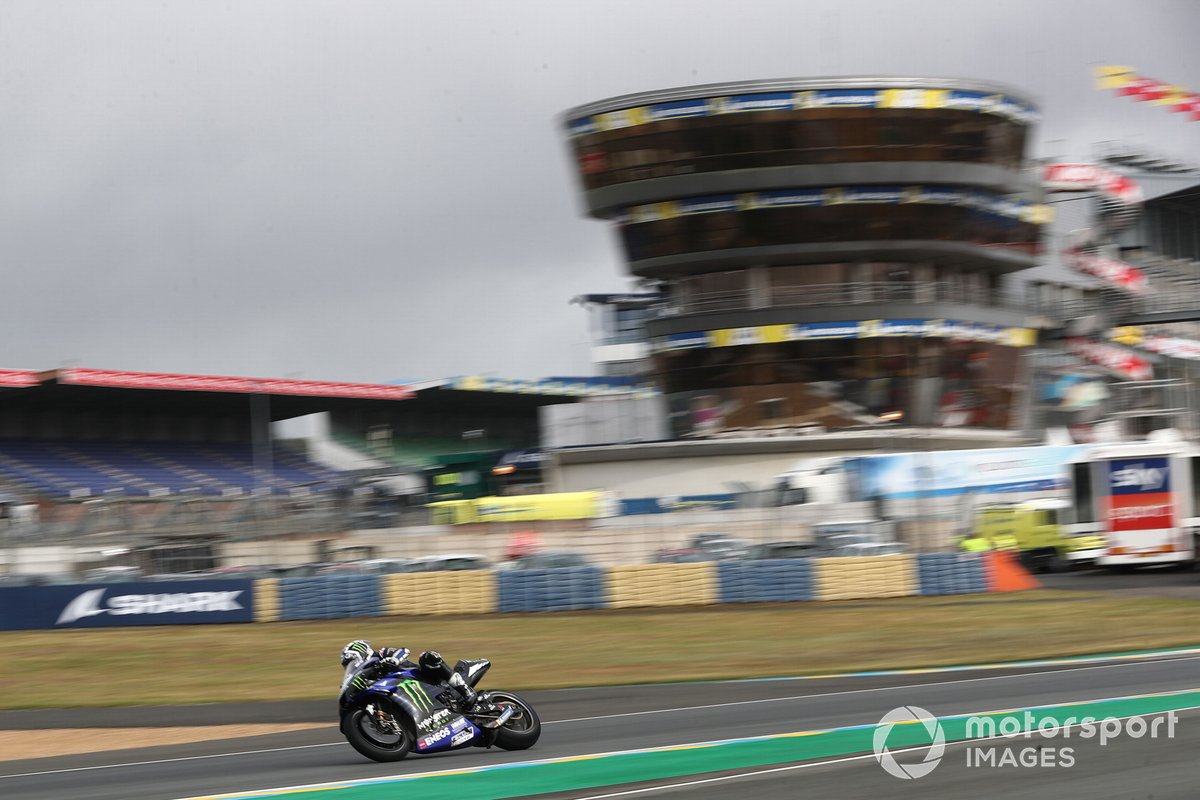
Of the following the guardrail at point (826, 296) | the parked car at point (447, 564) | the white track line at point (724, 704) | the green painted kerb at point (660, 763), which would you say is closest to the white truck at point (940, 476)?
the parked car at point (447, 564)

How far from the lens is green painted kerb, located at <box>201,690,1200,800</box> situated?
32.3ft

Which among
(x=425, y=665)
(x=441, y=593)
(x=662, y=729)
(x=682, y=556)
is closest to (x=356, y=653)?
(x=425, y=665)

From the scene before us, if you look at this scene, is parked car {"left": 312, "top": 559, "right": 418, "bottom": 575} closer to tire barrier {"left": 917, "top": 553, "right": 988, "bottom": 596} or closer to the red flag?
tire barrier {"left": 917, "top": 553, "right": 988, "bottom": 596}

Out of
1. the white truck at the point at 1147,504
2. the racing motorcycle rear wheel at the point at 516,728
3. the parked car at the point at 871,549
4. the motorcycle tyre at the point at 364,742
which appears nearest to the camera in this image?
the motorcycle tyre at the point at 364,742

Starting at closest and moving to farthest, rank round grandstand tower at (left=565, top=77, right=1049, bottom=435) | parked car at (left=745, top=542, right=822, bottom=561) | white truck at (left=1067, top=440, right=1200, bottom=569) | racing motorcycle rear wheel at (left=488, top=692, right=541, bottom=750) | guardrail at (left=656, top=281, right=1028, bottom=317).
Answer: racing motorcycle rear wheel at (left=488, top=692, right=541, bottom=750)
parked car at (left=745, top=542, right=822, bottom=561)
white truck at (left=1067, top=440, right=1200, bottom=569)
round grandstand tower at (left=565, top=77, right=1049, bottom=435)
guardrail at (left=656, top=281, right=1028, bottom=317)

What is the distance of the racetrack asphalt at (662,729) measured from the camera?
1015cm

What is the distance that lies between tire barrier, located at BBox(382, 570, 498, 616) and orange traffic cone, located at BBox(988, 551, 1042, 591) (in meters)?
10.6

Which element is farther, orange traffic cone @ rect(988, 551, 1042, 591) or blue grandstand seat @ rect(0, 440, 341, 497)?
blue grandstand seat @ rect(0, 440, 341, 497)

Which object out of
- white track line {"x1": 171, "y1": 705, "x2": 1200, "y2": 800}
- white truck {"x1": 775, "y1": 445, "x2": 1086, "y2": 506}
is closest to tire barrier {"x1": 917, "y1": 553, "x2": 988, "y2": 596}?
white truck {"x1": 775, "y1": 445, "x2": 1086, "y2": 506}

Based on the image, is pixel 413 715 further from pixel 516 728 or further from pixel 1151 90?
pixel 1151 90

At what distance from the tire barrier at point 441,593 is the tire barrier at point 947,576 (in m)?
9.11

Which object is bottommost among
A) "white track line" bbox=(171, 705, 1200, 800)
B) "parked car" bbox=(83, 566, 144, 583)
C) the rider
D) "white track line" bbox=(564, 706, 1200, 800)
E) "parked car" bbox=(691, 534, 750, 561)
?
"parked car" bbox=(83, 566, 144, 583)

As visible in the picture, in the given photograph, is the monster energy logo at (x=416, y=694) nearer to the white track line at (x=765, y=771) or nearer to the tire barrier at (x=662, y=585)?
the white track line at (x=765, y=771)

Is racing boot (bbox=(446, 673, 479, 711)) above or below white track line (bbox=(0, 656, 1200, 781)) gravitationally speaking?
above
